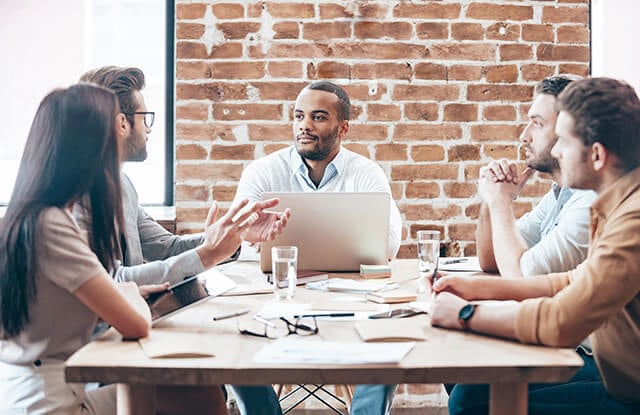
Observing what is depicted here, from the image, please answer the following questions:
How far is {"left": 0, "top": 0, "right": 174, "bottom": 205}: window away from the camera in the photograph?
3.16m

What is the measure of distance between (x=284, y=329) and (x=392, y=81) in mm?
1891

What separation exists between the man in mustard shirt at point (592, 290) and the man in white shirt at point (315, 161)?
120 centimetres

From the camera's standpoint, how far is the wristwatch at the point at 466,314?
1.34m

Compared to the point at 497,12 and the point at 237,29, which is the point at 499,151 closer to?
the point at 497,12

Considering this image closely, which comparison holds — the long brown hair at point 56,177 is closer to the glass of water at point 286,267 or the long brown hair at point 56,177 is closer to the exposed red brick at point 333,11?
the glass of water at point 286,267

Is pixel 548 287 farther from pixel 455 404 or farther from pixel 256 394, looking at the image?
pixel 256 394

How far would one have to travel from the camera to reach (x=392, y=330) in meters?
1.33

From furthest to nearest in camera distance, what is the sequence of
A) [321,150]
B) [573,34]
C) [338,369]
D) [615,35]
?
[615,35] → [573,34] → [321,150] → [338,369]

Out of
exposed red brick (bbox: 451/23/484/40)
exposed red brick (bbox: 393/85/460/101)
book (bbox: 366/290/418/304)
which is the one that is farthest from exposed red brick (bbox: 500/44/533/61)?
book (bbox: 366/290/418/304)

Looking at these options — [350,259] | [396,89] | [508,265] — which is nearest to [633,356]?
[508,265]

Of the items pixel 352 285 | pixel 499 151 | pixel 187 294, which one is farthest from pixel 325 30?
pixel 187 294

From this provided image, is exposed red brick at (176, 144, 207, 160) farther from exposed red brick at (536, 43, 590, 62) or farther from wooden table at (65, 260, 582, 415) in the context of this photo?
wooden table at (65, 260, 582, 415)

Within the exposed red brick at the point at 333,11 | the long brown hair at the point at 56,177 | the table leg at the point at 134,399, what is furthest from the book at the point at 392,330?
the exposed red brick at the point at 333,11

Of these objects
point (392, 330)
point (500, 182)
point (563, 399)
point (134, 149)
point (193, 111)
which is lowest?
point (563, 399)
